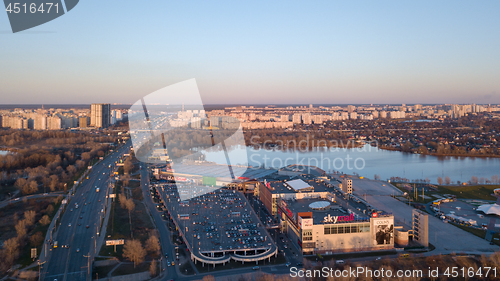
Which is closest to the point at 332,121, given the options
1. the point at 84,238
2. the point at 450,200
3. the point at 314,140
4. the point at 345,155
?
the point at 314,140

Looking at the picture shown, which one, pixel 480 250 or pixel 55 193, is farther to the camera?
pixel 55 193

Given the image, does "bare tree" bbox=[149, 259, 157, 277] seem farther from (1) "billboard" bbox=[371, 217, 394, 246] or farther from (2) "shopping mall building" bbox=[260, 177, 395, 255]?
(1) "billboard" bbox=[371, 217, 394, 246]

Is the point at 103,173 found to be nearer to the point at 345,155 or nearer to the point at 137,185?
the point at 137,185

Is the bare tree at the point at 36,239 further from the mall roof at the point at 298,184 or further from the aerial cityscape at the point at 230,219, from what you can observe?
the mall roof at the point at 298,184

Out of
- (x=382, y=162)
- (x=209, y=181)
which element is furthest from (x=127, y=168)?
(x=382, y=162)

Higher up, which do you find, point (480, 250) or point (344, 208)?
point (344, 208)

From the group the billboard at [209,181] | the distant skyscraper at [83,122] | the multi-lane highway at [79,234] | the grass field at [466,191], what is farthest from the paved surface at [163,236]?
the distant skyscraper at [83,122]
